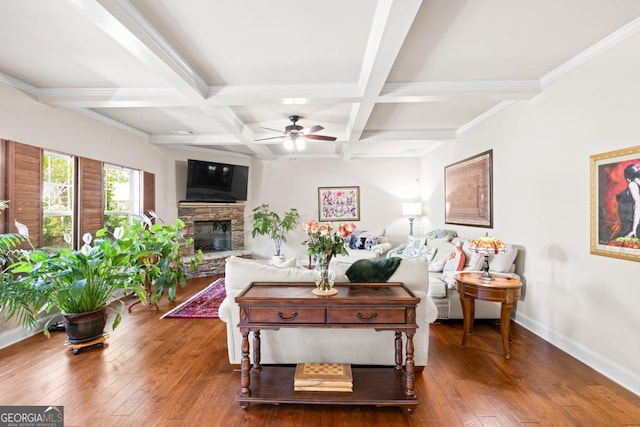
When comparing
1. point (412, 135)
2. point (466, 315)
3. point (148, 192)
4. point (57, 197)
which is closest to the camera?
point (466, 315)

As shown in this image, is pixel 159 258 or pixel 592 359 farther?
pixel 159 258

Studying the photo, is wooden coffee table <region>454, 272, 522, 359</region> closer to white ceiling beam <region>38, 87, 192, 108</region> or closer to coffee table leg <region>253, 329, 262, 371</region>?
coffee table leg <region>253, 329, 262, 371</region>

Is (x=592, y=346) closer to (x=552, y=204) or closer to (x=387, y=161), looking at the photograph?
(x=552, y=204)

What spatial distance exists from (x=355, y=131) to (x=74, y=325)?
407 centimetres

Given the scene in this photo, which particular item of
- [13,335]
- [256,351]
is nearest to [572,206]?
[256,351]

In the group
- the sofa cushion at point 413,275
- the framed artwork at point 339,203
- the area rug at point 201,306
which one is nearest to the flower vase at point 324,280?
the sofa cushion at point 413,275

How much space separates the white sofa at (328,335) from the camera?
7.69 feet

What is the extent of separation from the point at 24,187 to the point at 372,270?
3.74 metres

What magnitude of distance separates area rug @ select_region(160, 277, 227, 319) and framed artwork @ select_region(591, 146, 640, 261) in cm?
404

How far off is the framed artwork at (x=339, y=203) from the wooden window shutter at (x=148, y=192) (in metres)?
3.54

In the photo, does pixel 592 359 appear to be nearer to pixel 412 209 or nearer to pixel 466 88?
pixel 466 88

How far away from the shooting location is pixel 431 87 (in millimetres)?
3178

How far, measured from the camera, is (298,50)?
2.56m

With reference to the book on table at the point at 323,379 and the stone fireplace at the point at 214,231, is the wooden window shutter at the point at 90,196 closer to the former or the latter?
the stone fireplace at the point at 214,231
